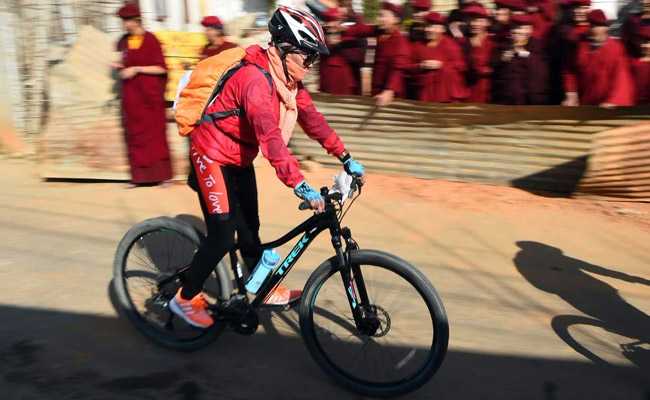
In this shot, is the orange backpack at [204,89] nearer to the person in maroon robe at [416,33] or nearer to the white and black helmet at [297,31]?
the white and black helmet at [297,31]

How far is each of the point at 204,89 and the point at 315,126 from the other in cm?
63

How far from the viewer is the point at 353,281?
349 cm

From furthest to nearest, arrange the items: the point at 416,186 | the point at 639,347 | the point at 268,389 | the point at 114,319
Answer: the point at 416,186 → the point at 114,319 → the point at 639,347 → the point at 268,389

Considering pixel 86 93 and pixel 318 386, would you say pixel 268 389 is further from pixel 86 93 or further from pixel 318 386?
pixel 86 93

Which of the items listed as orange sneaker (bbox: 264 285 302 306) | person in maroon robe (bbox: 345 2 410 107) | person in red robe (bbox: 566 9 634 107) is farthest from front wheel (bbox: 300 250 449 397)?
person in maroon robe (bbox: 345 2 410 107)

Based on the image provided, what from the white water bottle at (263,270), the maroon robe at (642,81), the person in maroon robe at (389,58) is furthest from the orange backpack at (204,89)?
the maroon robe at (642,81)

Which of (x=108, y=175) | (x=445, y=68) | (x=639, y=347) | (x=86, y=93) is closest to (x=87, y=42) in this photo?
(x=86, y=93)

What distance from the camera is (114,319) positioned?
4.37 metres

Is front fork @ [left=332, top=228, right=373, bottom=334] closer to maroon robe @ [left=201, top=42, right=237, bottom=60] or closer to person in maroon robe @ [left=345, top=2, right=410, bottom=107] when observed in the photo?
person in maroon robe @ [left=345, top=2, right=410, bottom=107]

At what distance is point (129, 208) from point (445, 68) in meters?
3.39

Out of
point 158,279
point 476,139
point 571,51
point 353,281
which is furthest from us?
point 476,139

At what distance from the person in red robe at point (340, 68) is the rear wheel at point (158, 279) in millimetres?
3933

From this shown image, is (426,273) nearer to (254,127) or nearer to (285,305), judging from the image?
(285,305)

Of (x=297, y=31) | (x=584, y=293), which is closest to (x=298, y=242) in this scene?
(x=297, y=31)
